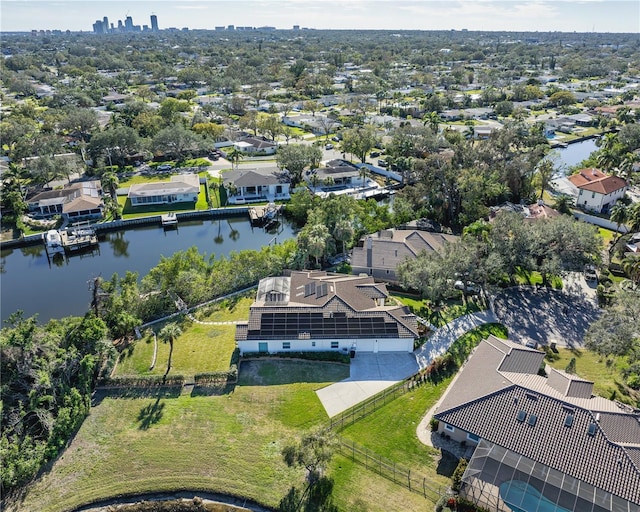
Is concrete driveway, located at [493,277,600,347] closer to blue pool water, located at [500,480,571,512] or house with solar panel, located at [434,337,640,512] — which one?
house with solar panel, located at [434,337,640,512]

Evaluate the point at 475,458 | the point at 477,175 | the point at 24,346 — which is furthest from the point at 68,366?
the point at 477,175

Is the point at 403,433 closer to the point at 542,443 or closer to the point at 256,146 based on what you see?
the point at 542,443

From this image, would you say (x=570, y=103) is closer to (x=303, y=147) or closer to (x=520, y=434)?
(x=303, y=147)

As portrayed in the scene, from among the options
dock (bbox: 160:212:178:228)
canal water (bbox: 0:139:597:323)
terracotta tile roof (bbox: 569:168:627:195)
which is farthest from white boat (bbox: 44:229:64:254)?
terracotta tile roof (bbox: 569:168:627:195)

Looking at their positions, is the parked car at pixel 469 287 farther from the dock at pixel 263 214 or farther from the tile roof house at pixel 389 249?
the dock at pixel 263 214

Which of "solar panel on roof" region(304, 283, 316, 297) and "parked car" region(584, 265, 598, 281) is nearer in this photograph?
"solar panel on roof" region(304, 283, 316, 297)
